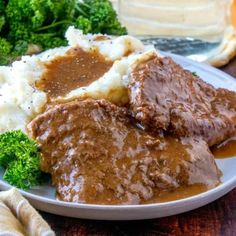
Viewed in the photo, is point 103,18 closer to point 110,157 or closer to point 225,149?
point 225,149

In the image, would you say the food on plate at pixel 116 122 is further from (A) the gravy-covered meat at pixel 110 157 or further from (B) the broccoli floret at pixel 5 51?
(B) the broccoli floret at pixel 5 51

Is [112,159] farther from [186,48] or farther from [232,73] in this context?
[186,48]

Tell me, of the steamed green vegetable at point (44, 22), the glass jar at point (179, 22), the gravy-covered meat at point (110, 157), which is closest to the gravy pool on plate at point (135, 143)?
the gravy-covered meat at point (110, 157)

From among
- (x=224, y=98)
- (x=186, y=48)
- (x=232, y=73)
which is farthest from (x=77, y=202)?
(x=186, y=48)

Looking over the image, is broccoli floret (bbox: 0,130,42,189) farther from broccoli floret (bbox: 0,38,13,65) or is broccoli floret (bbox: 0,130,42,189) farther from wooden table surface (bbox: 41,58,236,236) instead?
broccoli floret (bbox: 0,38,13,65)

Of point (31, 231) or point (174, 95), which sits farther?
point (174, 95)

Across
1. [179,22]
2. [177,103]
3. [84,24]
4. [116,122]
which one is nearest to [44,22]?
[84,24]
